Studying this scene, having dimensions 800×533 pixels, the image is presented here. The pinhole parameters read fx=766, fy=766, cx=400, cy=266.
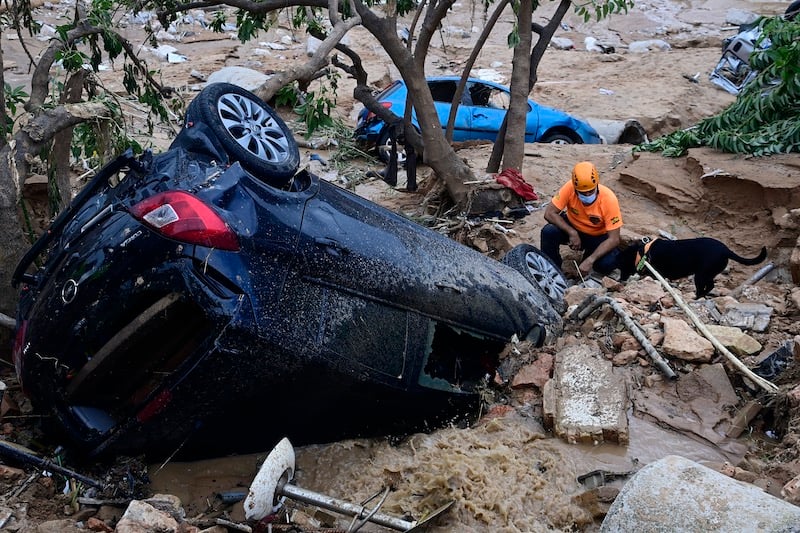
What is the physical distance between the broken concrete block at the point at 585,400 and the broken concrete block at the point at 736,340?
2.45 feet

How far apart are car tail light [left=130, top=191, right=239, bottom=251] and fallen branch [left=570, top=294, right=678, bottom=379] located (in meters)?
2.49

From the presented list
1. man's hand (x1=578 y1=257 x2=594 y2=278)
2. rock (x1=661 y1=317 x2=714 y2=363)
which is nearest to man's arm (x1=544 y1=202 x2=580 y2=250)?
man's hand (x1=578 y1=257 x2=594 y2=278)

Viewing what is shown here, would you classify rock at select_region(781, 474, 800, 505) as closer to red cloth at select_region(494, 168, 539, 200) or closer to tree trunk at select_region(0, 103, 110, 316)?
tree trunk at select_region(0, 103, 110, 316)

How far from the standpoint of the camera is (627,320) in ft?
14.8

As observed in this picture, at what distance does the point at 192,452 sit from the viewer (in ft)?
11.0

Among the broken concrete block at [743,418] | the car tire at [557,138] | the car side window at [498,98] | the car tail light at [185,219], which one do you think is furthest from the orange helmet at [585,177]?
the car side window at [498,98]

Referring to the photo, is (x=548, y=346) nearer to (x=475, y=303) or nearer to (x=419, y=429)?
(x=475, y=303)

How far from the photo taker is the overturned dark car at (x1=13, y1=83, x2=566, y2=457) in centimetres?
305

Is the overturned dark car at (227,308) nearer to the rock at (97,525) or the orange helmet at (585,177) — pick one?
the rock at (97,525)

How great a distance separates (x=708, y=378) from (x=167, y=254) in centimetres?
292

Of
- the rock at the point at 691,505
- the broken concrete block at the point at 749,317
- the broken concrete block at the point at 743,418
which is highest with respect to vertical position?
the rock at the point at 691,505

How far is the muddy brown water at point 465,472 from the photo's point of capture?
3.35 metres

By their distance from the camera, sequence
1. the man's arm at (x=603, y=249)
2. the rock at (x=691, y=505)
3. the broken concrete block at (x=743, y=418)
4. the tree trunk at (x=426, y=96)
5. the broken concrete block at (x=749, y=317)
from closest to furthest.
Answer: the rock at (x=691, y=505)
the broken concrete block at (x=743, y=418)
the broken concrete block at (x=749, y=317)
the man's arm at (x=603, y=249)
the tree trunk at (x=426, y=96)

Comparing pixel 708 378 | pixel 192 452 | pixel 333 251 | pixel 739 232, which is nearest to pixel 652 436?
pixel 708 378
